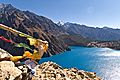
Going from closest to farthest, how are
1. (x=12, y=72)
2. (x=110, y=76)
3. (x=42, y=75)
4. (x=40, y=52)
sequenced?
(x=40, y=52) < (x=12, y=72) < (x=42, y=75) < (x=110, y=76)

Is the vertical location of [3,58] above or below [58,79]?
above

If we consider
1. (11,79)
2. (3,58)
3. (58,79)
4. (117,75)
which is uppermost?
(3,58)

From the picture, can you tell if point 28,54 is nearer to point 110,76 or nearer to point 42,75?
point 42,75

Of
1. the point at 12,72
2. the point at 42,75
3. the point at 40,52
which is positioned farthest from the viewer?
the point at 42,75

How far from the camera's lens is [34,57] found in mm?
14008

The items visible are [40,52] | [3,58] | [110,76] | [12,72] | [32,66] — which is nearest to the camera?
[40,52]

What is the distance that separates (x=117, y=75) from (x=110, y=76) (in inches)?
217

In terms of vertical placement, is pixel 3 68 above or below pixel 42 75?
above

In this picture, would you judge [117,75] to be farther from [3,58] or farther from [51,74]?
[3,58]

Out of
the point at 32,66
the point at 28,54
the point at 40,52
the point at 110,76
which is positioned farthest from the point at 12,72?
the point at 110,76

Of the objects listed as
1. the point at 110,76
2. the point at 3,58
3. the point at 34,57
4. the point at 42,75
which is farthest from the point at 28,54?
the point at 110,76

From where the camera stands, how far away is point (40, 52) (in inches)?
529

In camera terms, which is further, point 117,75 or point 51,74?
point 117,75

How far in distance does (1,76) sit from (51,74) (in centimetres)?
1105
